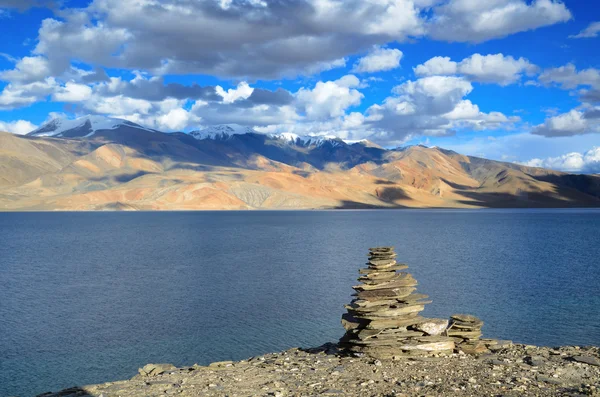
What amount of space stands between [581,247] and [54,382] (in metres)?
71.4

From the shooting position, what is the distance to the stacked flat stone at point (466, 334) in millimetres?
18969

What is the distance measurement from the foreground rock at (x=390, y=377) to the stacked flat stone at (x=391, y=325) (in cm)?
47

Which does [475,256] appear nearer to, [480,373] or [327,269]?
[327,269]

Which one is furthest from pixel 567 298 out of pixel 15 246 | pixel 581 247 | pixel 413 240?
pixel 15 246

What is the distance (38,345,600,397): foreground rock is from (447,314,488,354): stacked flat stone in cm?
72

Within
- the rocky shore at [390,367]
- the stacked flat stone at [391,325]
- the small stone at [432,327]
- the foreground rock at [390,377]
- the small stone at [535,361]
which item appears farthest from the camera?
the small stone at [432,327]

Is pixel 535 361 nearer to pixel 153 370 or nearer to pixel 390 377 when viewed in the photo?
pixel 390 377

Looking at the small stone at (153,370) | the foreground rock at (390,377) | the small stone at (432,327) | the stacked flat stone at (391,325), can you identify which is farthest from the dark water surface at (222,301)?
the small stone at (432,327)

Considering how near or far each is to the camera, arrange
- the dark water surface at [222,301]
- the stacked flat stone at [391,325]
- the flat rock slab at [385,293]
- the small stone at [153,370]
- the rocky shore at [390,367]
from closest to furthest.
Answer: the rocky shore at [390,367], the stacked flat stone at [391,325], the small stone at [153,370], the flat rock slab at [385,293], the dark water surface at [222,301]

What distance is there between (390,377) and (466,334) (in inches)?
202

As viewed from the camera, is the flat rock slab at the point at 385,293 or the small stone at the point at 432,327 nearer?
the small stone at the point at 432,327

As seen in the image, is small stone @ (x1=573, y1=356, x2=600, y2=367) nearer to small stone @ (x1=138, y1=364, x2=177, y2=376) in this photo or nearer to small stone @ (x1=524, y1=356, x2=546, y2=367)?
small stone @ (x1=524, y1=356, x2=546, y2=367)

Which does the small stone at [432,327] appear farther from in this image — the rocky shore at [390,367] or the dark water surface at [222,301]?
the dark water surface at [222,301]

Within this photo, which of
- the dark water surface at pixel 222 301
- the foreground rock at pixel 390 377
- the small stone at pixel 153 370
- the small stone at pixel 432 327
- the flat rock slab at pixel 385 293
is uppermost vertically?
the flat rock slab at pixel 385 293
